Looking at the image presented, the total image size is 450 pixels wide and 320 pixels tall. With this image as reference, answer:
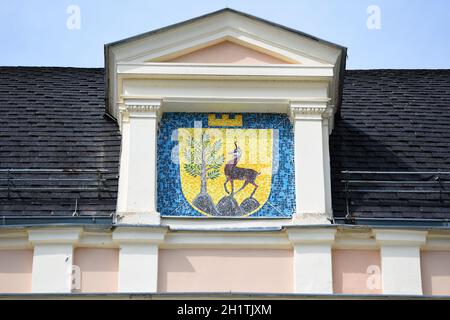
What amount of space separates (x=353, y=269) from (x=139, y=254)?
2.55 m

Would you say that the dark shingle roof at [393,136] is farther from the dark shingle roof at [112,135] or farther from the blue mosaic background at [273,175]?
the blue mosaic background at [273,175]

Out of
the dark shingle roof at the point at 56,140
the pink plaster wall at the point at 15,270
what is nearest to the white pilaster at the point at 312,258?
the dark shingle roof at the point at 56,140

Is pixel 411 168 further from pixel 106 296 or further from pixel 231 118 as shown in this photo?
pixel 106 296

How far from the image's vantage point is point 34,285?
1619 centimetres

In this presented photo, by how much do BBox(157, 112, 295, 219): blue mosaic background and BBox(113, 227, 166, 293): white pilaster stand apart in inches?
21.3

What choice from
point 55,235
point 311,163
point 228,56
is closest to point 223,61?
point 228,56

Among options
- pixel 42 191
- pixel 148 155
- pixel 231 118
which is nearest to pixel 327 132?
pixel 231 118

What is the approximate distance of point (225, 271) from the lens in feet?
53.7

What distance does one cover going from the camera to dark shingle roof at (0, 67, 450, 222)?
17.1 metres

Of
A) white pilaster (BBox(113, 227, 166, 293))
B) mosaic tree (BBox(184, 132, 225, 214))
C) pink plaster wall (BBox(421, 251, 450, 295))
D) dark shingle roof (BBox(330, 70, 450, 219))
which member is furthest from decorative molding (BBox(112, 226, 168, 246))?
pink plaster wall (BBox(421, 251, 450, 295))

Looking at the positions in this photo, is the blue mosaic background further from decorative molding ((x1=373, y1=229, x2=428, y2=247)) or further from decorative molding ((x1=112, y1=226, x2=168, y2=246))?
decorative molding ((x1=373, y1=229, x2=428, y2=247))

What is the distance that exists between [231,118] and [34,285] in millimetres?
3356

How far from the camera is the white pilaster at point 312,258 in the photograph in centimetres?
1623

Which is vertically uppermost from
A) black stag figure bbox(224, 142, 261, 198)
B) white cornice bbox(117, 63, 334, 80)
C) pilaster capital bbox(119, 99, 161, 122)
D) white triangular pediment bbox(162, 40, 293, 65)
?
white triangular pediment bbox(162, 40, 293, 65)
